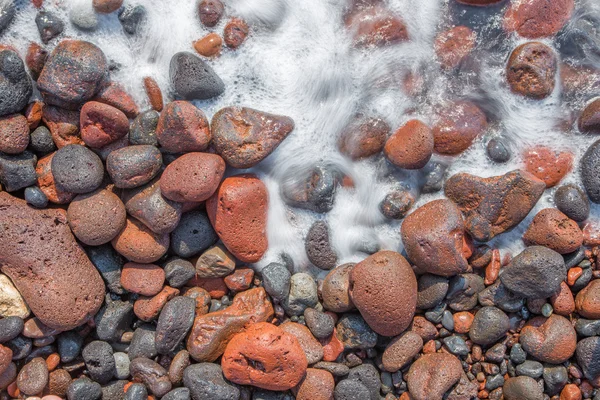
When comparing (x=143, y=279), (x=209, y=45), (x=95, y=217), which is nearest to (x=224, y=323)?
(x=143, y=279)

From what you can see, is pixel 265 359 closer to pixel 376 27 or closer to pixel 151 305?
pixel 151 305

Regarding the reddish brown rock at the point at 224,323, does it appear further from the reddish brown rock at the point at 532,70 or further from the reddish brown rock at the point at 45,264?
the reddish brown rock at the point at 532,70

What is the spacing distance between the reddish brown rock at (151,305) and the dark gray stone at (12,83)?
196 centimetres

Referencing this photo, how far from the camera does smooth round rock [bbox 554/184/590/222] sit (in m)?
4.23

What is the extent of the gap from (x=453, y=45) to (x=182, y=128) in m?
2.67

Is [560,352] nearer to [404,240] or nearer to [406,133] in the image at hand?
[404,240]

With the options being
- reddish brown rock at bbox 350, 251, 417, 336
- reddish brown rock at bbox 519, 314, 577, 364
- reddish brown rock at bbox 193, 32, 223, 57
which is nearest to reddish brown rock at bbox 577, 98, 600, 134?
reddish brown rock at bbox 519, 314, 577, 364

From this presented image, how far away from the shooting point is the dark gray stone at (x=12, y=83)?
3.82 metres

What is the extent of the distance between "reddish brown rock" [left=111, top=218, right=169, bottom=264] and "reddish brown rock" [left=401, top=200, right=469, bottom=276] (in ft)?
7.15

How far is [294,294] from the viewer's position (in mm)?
4285

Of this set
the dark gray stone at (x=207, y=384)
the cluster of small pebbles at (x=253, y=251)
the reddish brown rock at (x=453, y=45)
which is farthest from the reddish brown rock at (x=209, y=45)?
the dark gray stone at (x=207, y=384)

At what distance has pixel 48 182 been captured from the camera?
4043 millimetres

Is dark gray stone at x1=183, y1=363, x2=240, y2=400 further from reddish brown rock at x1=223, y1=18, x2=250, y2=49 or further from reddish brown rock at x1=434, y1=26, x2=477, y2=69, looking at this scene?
reddish brown rock at x1=434, y1=26, x2=477, y2=69

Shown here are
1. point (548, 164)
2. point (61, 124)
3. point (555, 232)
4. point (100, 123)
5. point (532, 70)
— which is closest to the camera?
point (100, 123)
